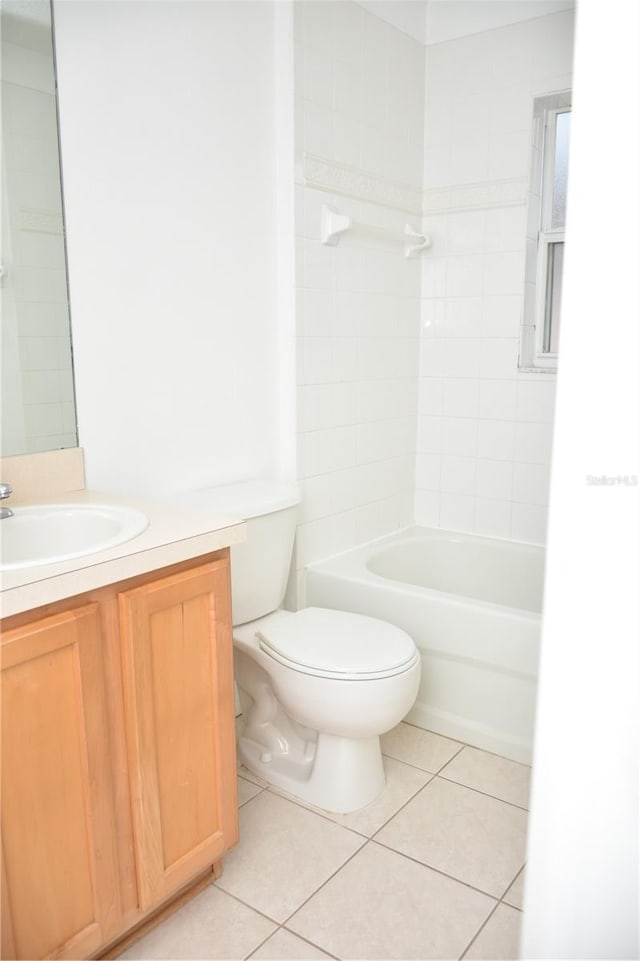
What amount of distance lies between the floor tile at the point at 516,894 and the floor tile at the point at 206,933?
535mm

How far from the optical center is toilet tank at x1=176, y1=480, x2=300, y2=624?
2021 mm

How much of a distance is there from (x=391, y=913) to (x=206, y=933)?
16.0 inches

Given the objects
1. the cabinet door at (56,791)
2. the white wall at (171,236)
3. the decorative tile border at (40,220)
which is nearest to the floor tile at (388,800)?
the cabinet door at (56,791)

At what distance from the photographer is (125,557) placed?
1.28m

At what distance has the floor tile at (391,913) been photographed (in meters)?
1.51

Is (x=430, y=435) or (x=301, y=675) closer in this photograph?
(x=301, y=675)

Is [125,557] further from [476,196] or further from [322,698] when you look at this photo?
[476,196]

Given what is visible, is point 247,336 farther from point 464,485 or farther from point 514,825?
point 514,825

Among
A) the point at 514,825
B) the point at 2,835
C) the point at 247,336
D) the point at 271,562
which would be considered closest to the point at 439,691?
the point at 514,825

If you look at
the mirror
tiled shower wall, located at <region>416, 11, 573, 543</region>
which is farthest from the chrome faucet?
tiled shower wall, located at <region>416, 11, 573, 543</region>

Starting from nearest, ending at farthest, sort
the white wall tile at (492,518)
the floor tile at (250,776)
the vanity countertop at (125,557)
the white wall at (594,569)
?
the white wall at (594,569), the vanity countertop at (125,557), the floor tile at (250,776), the white wall tile at (492,518)

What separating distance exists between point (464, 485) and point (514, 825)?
1.38 meters

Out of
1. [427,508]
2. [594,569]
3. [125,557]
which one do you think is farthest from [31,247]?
[427,508]

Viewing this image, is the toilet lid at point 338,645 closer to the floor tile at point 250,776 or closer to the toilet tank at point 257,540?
the toilet tank at point 257,540
